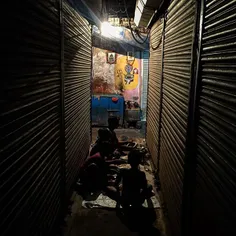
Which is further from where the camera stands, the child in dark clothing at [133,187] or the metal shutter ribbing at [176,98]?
the child in dark clothing at [133,187]

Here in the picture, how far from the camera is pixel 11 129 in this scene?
→ 2709 millimetres

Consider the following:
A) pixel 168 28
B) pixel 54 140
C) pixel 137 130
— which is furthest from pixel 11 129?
pixel 137 130

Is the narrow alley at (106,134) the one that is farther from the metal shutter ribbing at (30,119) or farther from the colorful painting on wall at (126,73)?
the colorful painting on wall at (126,73)

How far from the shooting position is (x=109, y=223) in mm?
5324

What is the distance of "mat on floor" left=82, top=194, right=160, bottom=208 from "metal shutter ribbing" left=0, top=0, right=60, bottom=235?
4.54 feet

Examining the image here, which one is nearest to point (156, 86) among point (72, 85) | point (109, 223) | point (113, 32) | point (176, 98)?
point (72, 85)

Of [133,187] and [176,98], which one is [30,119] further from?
[133,187]

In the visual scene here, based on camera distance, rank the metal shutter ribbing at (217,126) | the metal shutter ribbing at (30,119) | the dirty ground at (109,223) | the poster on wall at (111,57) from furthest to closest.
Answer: the poster on wall at (111,57)
the dirty ground at (109,223)
the metal shutter ribbing at (30,119)
the metal shutter ribbing at (217,126)

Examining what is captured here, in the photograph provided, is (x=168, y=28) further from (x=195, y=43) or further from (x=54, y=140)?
(x=54, y=140)

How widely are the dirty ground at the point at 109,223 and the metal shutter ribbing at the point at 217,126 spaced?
180cm

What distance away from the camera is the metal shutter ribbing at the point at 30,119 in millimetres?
2633

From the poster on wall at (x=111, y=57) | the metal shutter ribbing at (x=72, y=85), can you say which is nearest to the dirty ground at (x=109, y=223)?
the metal shutter ribbing at (x=72, y=85)

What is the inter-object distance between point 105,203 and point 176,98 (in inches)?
105

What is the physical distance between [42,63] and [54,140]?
4.32 feet
